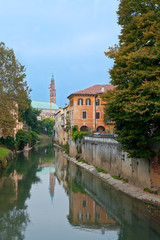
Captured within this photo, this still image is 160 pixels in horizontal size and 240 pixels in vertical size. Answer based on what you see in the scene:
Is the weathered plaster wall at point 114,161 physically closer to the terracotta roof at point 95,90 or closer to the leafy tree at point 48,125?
the terracotta roof at point 95,90

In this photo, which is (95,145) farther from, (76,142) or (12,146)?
(12,146)

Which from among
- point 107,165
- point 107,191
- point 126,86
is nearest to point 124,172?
point 107,191

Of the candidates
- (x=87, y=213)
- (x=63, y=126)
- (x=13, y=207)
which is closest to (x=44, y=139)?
(x=63, y=126)

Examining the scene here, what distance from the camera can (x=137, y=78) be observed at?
16.2 metres

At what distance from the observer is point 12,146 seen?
50406 millimetres

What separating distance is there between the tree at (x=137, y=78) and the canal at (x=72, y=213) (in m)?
4.43

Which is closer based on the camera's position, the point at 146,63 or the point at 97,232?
the point at 97,232

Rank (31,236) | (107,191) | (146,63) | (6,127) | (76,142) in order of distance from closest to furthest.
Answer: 1. (31,236)
2. (146,63)
3. (107,191)
4. (6,127)
5. (76,142)

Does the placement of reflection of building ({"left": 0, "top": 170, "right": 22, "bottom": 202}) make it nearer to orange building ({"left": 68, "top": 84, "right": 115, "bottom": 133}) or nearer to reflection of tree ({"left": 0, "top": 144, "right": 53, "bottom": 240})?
reflection of tree ({"left": 0, "top": 144, "right": 53, "bottom": 240})

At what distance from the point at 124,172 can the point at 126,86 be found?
9.60 metres

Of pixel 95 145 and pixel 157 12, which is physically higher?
pixel 157 12

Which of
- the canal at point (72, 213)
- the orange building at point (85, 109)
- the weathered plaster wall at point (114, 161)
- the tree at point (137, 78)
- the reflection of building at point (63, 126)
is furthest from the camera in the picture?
the reflection of building at point (63, 126)

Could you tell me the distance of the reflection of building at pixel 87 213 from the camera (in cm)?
1491

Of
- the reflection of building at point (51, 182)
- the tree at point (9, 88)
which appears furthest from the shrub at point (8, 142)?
the reflection of building at point (51, 182)
